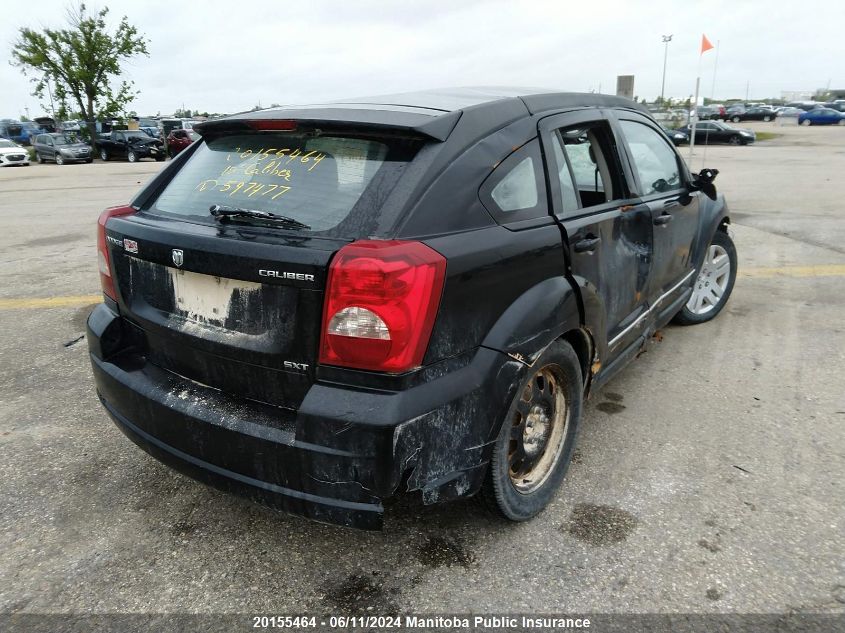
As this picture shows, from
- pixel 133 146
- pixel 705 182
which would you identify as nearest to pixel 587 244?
pixel 705 182

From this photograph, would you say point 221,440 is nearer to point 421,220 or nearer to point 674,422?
point 421,220

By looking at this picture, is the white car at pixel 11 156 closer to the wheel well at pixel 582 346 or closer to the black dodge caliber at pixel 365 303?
the black dodge caliber at pixel 365 303

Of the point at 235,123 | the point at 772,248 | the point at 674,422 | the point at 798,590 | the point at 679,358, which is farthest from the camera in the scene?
the point at 772,248

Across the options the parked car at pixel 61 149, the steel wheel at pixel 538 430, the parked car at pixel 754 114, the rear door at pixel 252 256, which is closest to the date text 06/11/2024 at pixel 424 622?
the steel wheel at pixel 538 430

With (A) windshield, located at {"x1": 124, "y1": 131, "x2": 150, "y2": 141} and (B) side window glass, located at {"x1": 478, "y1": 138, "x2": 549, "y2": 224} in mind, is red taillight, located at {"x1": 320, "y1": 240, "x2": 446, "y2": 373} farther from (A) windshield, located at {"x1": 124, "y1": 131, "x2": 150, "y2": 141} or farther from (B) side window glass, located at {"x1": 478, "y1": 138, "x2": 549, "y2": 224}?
(A) windshield, located at {"x1": 124, "y1": 131, "x2": 150, "y2": 141}

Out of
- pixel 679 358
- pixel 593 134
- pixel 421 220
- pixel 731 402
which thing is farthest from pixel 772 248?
pixel 421 220

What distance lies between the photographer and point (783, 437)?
10.5 ft

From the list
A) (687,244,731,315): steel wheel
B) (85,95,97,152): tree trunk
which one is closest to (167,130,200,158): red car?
(85,95,97,152): tree trunk

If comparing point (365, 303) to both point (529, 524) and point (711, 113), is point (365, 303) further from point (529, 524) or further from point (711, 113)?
point (711, 113)

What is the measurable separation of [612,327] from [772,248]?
5550mm

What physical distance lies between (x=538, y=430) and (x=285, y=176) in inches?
56.7

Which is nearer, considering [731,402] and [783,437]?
[783,437]

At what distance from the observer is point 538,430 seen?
2.62 meters

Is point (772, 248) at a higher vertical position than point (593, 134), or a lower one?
lower
